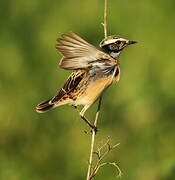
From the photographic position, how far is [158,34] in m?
10.9

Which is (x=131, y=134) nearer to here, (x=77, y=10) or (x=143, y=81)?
(x=143, y=81)

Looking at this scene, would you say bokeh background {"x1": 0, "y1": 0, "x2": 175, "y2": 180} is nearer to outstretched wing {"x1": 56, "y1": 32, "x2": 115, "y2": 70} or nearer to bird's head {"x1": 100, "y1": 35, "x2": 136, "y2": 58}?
bird's head {"x1": 100, "y1": 35, "x2": 136, "y2": 58}

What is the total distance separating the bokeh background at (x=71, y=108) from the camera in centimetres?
920

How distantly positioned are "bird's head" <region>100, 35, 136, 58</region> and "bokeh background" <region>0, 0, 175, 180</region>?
1531 millimetres

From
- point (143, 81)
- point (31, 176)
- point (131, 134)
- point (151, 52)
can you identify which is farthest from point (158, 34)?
point (31, 176)

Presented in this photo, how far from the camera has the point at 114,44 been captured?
6938 millimetres

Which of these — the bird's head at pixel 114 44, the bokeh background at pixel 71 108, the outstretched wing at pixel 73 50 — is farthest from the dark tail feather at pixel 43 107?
the bokeh background at pixel 71 108

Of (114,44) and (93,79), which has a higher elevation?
(114,44)

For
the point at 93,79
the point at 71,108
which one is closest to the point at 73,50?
the point at 93,79

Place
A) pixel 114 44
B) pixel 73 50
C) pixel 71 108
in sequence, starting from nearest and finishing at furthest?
1. pixel 73 50
2. pixel 114 44
3. pixel 71 108

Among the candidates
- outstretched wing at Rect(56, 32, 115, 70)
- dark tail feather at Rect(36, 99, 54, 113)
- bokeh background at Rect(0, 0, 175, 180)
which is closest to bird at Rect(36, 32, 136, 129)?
dark tail feather at Rect(36, 99, 54, 113)

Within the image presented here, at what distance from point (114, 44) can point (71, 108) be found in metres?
3.07

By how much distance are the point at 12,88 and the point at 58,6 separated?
1834mm

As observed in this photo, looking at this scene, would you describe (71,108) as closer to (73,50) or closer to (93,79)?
(93,79)
